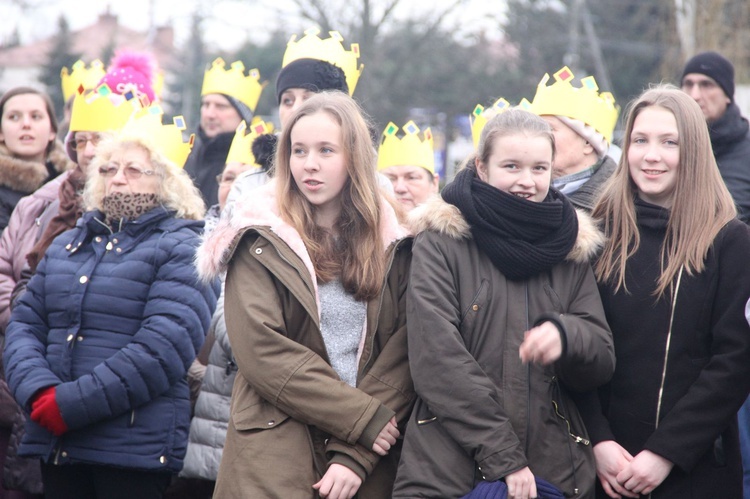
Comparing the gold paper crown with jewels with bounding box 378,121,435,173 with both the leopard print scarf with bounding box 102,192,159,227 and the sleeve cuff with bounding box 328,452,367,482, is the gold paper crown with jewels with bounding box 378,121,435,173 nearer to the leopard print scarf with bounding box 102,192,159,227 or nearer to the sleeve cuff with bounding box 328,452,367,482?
the leopard print scarf with bounding box 102,192,159,227

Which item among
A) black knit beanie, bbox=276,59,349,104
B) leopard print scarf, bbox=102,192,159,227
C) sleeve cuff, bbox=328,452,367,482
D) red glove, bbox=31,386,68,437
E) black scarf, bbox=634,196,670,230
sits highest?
black knit beanie, bbox=276,59,349,104

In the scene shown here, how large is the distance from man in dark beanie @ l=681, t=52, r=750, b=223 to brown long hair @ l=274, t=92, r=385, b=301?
2.72 meters

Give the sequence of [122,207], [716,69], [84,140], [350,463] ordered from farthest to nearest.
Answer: [716,69], [84,140], [122,207], [350,463]

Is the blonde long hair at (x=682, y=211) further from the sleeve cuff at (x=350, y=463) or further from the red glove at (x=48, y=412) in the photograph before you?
the red glove at (x=48, y=412)

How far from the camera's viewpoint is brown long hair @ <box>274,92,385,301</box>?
164 inches

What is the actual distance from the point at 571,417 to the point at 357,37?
1192 inches

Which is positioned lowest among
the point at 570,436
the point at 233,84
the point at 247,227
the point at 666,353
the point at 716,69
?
the point at 570,436

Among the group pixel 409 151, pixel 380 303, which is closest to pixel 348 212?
pixel 380 303

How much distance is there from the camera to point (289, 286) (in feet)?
13.2

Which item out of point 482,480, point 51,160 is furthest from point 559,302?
point 51,160

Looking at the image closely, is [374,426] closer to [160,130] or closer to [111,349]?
[111,349]

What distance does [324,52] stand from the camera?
623 centimetres

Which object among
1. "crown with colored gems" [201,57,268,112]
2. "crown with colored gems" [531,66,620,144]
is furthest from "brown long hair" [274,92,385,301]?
"crown with colored gems" [201,57,268,112]

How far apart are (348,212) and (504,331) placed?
0.85 m
